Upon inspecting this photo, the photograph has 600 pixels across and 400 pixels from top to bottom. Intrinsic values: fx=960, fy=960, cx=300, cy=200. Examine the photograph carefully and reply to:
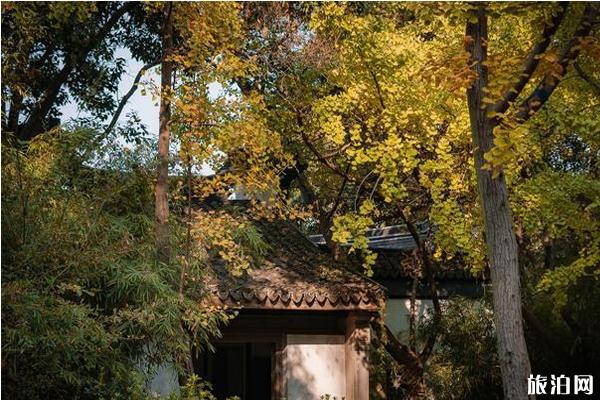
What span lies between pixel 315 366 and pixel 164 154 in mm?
3558

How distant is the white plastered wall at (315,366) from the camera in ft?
37.5

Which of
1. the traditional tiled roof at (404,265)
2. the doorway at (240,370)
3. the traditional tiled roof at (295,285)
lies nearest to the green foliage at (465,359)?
the traditional tiled roof at (404,265)

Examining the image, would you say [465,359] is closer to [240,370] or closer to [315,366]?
[315,366]

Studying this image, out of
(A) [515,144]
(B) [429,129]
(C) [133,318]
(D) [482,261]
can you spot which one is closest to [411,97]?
(B) [429,129]

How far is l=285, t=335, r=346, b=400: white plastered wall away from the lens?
11438 millimetres

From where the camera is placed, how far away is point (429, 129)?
11102mm

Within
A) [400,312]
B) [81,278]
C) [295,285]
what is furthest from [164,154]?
[400,312]

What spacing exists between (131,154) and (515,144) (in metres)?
3.79

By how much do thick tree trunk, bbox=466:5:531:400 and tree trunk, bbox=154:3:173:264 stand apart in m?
2.98

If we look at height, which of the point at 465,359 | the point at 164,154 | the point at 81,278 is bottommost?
the point at 465,359

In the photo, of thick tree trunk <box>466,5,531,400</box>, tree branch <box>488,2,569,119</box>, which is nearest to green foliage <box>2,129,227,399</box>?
thick tree trunk <box>466,5,531,400</box>

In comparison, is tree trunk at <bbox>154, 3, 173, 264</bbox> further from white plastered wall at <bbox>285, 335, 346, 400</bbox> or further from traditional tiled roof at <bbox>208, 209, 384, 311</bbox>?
white plastered wall at <bbox>285, 335, 346, 400</bbox>

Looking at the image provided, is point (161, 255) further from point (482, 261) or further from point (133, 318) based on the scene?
point (482, 261)

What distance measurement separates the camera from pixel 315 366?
1159 centimetres
